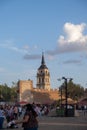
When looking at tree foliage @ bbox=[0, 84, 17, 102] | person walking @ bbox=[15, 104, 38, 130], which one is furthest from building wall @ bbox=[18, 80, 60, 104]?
person walking @ bbox=[15, 104, 38, 130]

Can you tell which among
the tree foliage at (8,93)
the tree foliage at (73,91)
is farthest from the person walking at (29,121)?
the tree foliage at (8,93)

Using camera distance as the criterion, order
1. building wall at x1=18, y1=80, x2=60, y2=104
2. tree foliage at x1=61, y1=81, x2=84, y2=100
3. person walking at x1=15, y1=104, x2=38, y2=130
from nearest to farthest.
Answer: person walking at x1=15, y1=104, x2=38, y2=130 → tree foliage at x1=61, y1=81, x2=84, y2=100 → building wall at x1=18, y1=80, x2=60, y2=104

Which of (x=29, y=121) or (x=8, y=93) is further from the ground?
(x=8, y=93)

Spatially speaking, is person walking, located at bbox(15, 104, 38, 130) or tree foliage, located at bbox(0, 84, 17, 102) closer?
person walking, located at bbox(15, 104, 38, 130)

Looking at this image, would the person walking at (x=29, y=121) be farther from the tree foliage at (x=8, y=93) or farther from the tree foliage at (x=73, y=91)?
the tree foliage at (x=8, y=93)

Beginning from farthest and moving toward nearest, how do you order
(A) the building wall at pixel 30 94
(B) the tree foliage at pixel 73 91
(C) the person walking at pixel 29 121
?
(A) the building wall at pixel 30 94 → (B) the tree foliage at pixel 73 91 → (C) the person walking at pixel 29 121

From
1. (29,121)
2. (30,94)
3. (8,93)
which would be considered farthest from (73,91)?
(29,121)

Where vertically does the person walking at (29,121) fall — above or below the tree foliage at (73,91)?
below

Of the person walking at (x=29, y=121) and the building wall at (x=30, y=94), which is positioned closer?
the person walking at (x=29, y=121)

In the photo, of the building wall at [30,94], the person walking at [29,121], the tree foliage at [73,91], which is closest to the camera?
the person walking at [29,121]

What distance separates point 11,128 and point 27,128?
14.0 metres

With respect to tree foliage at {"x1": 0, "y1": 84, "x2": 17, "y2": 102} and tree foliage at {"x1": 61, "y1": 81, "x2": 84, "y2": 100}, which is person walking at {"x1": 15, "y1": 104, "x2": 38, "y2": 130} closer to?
tree foliage at {"x1": 61, "y1": 81, "x2": 84, "y2": 100}

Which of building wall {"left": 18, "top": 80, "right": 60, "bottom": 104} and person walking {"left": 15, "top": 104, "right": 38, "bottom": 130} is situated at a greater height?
building wall {"left": 18, "top": 80, "right": 60, "bottom": 104}

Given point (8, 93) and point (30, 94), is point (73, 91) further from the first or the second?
point (8, 93)
